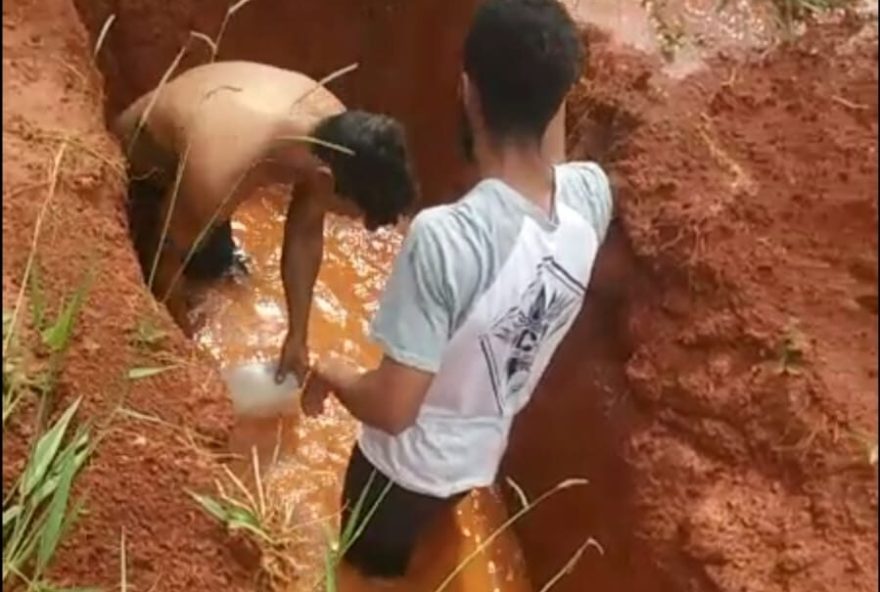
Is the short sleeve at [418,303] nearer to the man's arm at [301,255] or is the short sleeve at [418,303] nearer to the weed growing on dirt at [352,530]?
the weed growing on dirt at [352,530]

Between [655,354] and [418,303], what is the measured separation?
20.0 inches

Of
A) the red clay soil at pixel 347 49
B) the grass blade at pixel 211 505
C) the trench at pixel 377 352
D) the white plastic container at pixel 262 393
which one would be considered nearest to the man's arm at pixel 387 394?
the grass blade at pixel 211 505

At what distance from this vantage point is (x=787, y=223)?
84.3 inches

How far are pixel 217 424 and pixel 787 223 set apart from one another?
863 millimetres

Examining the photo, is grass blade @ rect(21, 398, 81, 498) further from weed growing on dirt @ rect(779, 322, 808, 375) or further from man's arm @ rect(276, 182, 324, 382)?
weed growing on dirt @ rect(779, 322, 808, 375)

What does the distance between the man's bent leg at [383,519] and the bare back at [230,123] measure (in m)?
0.45

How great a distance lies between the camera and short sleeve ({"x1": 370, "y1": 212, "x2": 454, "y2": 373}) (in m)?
2.30

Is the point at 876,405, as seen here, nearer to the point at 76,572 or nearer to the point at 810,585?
the point at 810,585

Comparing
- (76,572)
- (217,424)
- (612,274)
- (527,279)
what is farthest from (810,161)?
(76,572)

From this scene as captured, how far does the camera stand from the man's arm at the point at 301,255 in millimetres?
2801

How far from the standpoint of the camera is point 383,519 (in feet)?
8.89

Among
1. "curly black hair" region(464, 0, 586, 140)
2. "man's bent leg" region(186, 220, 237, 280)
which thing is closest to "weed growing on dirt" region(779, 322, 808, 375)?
"curly black hair" region(464, 0, 586, 140)

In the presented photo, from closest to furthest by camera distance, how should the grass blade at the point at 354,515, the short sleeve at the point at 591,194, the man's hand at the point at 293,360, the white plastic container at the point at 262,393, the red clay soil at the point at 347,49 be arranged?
the short sleeve at the point at 591,194 < the grass blade at the point at 354,515 < the man's hand at the point at 293,360 < the white plastic container at the point at 262,393 < the red clay soil at the point at 347,49

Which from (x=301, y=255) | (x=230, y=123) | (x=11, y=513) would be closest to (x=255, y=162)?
(x=230, y=123)
